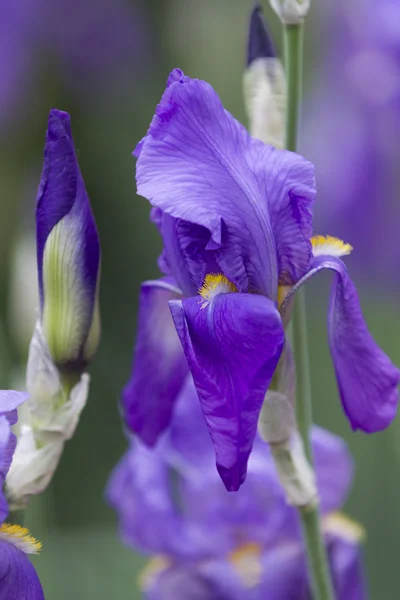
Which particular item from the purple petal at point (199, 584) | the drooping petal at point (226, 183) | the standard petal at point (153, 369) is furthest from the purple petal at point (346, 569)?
the drooping petal at point (226, 183)

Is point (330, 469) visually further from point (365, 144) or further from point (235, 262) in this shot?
point (365, 144)

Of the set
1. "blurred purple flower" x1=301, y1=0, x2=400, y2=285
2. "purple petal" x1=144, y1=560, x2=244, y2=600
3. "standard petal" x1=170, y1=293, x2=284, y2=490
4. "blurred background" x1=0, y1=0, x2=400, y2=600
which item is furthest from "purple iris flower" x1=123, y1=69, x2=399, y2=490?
"blurred purple flower" x1=301, y1=0, x2=400, y2=285

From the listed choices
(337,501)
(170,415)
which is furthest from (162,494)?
(170,415)

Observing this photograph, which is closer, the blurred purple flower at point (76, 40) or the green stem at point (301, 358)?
the green stem at point (301, 358)

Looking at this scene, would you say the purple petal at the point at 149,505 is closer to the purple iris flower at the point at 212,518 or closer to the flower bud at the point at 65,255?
the purple iris flower at the point at 212,518

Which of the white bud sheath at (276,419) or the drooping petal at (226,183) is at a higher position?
the drooping petal at (226,183)

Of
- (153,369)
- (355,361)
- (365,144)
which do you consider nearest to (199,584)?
(153,369)

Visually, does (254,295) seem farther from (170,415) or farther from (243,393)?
(170,415)
